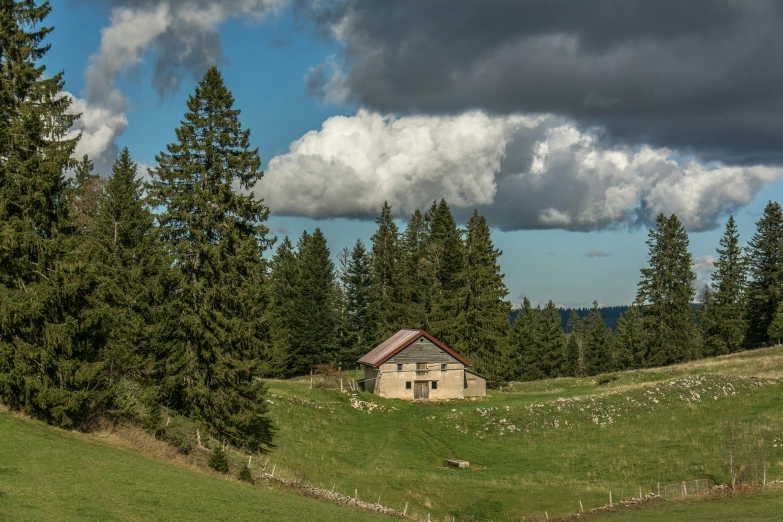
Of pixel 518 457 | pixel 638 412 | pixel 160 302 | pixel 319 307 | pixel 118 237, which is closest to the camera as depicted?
pixel 160 302

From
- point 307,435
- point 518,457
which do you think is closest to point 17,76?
point 307,435

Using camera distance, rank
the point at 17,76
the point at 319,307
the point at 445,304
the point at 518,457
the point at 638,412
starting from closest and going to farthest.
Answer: the point at 17,76 < the point at 518,457 < the point at 638,412 < the point at 445,304 < the point at 319,307

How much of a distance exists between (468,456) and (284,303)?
165ft

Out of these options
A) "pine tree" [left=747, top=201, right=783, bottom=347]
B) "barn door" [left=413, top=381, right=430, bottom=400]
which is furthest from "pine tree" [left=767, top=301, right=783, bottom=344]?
"barn door" [left=413, top=381, right=430, bottom=400]

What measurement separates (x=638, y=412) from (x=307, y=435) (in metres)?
25.5

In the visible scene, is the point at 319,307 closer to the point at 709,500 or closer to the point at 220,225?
the point at 220,225

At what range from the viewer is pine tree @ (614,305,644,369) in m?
85.9

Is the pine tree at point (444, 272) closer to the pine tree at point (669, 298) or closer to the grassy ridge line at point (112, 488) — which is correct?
A: the pine tree at point (669, 298)

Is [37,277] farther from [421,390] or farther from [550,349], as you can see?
[550,349]

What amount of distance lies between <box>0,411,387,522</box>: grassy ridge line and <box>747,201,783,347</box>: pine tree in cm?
7494

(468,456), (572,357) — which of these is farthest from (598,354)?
(468,456)

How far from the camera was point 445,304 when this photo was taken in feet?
222

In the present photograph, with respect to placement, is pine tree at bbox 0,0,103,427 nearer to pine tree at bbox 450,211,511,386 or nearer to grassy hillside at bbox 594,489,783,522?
grassy hillside at bbox 594,489,783,522

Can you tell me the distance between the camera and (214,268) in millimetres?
31766
